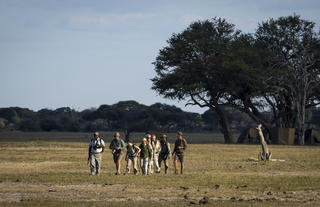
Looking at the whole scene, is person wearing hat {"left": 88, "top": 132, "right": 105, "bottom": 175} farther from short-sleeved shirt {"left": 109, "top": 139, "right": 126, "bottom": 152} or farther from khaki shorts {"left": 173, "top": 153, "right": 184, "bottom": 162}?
khaki shorts {"left": 173, "top": 153, "right": 184, "bottom": 162}

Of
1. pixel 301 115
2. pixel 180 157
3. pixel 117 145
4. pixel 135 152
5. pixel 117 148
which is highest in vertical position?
pixel 301 115

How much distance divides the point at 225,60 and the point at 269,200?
45.9 meters

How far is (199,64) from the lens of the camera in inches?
2518

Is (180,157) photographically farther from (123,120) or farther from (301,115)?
(123,120)

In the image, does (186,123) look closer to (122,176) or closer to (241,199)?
(122,176)

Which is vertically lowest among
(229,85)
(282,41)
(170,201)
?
(170,201)

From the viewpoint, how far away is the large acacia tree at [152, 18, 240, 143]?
206 ft

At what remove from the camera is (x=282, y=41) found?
60938mm

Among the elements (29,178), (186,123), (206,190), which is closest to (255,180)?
(206,190)

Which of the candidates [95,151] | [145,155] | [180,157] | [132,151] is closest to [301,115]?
[180,157]

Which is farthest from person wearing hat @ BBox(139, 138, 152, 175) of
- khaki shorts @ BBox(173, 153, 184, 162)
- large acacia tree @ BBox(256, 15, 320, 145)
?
large acacia tree @ BBox(256, 15, 320, 145)

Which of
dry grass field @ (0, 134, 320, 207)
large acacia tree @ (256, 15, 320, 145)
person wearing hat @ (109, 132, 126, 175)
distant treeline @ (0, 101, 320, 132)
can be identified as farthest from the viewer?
distant treeline @ (0, 101, 320, 132)

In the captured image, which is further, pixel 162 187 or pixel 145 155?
pixel 145 155

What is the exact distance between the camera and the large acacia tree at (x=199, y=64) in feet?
206
